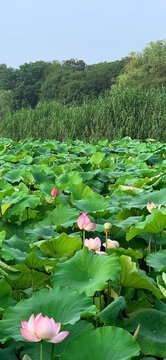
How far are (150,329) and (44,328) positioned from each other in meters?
0.34

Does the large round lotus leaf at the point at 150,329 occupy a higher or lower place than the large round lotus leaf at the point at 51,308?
lower

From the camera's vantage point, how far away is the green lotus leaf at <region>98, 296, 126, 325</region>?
0.90m

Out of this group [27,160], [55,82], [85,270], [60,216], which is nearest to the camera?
[85,270]

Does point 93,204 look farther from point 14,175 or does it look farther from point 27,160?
point 27,160

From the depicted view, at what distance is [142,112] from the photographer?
8883 millimetres

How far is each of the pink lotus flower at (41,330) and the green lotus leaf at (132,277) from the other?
0.31 m

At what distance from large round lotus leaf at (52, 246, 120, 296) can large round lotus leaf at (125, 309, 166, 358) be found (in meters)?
0.11

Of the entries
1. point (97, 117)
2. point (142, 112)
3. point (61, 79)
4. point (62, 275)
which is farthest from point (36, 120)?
point (61, 79)

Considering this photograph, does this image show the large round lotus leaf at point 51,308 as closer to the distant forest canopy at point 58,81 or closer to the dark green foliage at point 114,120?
the dark green foliage at point 114,120

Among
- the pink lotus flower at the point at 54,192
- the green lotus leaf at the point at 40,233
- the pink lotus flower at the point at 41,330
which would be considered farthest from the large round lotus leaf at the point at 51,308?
the pink lotus flower at the point at 54,192

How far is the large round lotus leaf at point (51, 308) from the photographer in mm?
862

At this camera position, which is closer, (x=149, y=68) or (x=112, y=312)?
(x=112, y=312)

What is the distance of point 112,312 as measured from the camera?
0.91 m

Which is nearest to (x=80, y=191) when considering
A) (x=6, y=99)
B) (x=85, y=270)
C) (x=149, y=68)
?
(x=85, y=270)
